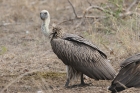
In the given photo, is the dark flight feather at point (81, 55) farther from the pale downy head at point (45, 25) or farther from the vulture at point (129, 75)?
the vulture at point (129, 75)

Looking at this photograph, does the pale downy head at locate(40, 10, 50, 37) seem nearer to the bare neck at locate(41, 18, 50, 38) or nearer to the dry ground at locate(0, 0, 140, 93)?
the bare neck at locate(41, 18, 50, 38)

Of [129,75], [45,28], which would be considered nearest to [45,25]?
[45,28]

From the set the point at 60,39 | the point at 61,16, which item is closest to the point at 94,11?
the point at 61,16

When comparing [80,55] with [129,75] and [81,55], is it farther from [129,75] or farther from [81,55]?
[129,75]

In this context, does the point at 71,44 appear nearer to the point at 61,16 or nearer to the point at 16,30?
the point at 16,30

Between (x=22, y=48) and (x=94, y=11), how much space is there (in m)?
3.45

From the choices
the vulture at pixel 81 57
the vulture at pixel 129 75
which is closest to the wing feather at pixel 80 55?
the vulture at pixel 81 57

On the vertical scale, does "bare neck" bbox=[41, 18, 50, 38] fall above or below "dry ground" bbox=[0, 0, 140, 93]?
above

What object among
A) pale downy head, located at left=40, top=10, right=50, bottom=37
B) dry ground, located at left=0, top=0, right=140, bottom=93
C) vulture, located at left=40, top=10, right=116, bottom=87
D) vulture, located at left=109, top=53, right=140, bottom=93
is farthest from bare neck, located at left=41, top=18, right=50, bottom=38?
vulture, located at left=109, top=53, right=140, bottom=93

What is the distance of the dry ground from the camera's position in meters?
8.34

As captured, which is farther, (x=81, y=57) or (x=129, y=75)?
(x=81, y=57)

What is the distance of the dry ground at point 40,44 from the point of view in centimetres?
834

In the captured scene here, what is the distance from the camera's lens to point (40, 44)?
11984mm

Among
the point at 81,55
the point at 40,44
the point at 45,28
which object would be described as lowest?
the point at 40,44
